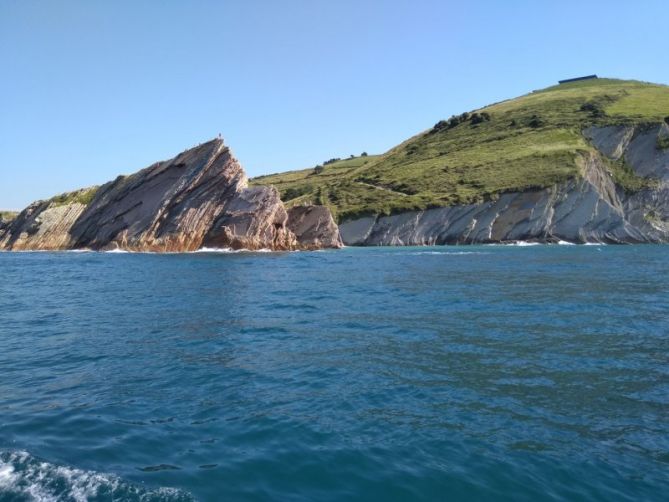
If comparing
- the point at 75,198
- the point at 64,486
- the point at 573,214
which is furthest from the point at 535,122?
the point at 64,486

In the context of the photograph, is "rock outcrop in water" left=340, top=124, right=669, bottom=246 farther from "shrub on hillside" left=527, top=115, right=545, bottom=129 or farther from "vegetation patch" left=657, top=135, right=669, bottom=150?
"shrub on hillside" left=527, top=115, right=545, bottom=129

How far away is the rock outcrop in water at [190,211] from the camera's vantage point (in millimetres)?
78875

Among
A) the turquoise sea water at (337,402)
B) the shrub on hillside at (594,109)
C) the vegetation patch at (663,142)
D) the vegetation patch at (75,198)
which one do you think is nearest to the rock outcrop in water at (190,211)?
the vegetation patch at (75,198)

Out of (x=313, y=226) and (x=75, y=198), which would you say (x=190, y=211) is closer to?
(x=313, y=226)

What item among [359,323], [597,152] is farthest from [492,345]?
[597,152]

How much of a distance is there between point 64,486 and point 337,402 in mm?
5389

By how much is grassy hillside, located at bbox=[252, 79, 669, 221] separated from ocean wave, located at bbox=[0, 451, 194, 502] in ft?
355

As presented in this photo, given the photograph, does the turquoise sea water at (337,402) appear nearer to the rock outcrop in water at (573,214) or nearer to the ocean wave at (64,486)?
the ocean wave at (64,486)

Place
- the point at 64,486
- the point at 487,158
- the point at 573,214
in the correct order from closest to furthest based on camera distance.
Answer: the point at 64,486
the point at 573,214
the point at 487,158

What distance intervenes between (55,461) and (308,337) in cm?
1016

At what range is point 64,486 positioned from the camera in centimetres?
770

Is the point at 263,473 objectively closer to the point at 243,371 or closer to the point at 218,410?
the point at 218,410

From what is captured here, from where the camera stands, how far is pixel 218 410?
10820 millimetres

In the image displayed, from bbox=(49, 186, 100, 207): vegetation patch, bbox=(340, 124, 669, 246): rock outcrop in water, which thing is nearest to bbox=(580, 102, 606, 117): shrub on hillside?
bbox=(340, 124, 669, 246): rock outcrop in water
